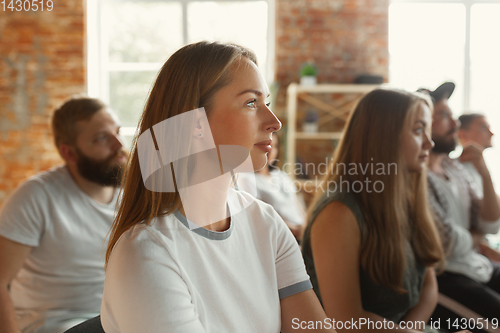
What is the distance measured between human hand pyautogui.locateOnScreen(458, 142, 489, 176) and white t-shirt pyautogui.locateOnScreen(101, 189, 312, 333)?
1822mm

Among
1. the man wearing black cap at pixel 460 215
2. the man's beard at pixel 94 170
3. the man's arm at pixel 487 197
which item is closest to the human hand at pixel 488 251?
the man wearing black cap at pixel 460 215

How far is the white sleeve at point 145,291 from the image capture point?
2.30 feet

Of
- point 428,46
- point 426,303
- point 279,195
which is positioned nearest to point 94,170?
point 426,303

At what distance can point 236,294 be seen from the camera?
87cm

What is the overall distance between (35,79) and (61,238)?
3.24 m

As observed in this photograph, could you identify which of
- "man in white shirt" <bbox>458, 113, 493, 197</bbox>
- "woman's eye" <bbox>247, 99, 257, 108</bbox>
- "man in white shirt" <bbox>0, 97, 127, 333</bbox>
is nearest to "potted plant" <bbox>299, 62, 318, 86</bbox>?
"man in white shirt" <bbox>458, 113, 493, 197</bbox>

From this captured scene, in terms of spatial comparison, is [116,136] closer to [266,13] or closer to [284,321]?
[284,321]

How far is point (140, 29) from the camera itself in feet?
14.9

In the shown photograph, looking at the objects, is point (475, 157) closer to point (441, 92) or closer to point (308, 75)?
point (441, 92)

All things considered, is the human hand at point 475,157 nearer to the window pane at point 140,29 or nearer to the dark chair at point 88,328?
the dark chair at point 88,328

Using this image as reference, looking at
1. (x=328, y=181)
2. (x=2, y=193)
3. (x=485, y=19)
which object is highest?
(x=485, y=19)

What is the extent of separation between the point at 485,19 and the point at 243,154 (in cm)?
487

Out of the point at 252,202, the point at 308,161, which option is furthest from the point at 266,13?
the point at 252,202

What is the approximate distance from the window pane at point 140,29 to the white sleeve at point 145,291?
4064mm
